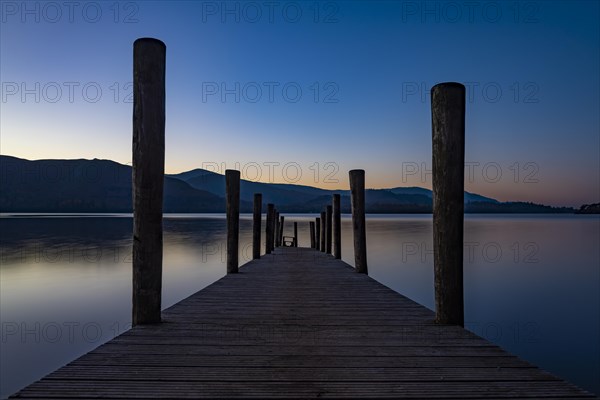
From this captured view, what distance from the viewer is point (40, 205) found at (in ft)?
553

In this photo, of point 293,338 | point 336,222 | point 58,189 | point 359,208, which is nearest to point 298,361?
point 293,338

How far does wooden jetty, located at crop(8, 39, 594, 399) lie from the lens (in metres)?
2.54

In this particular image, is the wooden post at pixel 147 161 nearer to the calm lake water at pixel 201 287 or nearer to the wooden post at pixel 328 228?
the calm lake water at pixel 201 287

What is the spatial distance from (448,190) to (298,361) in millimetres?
2163

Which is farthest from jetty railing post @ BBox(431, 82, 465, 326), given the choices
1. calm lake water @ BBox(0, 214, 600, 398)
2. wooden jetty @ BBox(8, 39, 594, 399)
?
calm lake water @ BBox(0, 214, 600, 398)

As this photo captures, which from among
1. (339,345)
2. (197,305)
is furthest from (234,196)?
(339,345)

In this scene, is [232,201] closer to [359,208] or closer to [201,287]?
[359,208]

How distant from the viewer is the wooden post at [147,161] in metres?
3.93

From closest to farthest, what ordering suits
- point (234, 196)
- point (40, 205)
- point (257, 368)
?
1. point (257, 368)
2. point (234, 196)
3. point (40, 205)

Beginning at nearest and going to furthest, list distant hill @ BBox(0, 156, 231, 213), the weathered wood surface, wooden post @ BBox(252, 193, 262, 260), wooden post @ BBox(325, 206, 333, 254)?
the weathered wood surface → wooden post @ BBox(252, 193, 262, 260) → wooden post @ BBox(325, 206, 333, 254) → distant hill @ BBox(0, 156, 231, 213)

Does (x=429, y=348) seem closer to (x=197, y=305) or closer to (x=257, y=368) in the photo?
(x=257, y=368)

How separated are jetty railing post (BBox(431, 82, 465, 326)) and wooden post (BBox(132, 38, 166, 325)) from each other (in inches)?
108

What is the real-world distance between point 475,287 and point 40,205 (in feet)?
627

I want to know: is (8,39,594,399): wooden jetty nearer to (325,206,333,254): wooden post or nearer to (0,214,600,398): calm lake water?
(0,214,600,398): calm lake water
